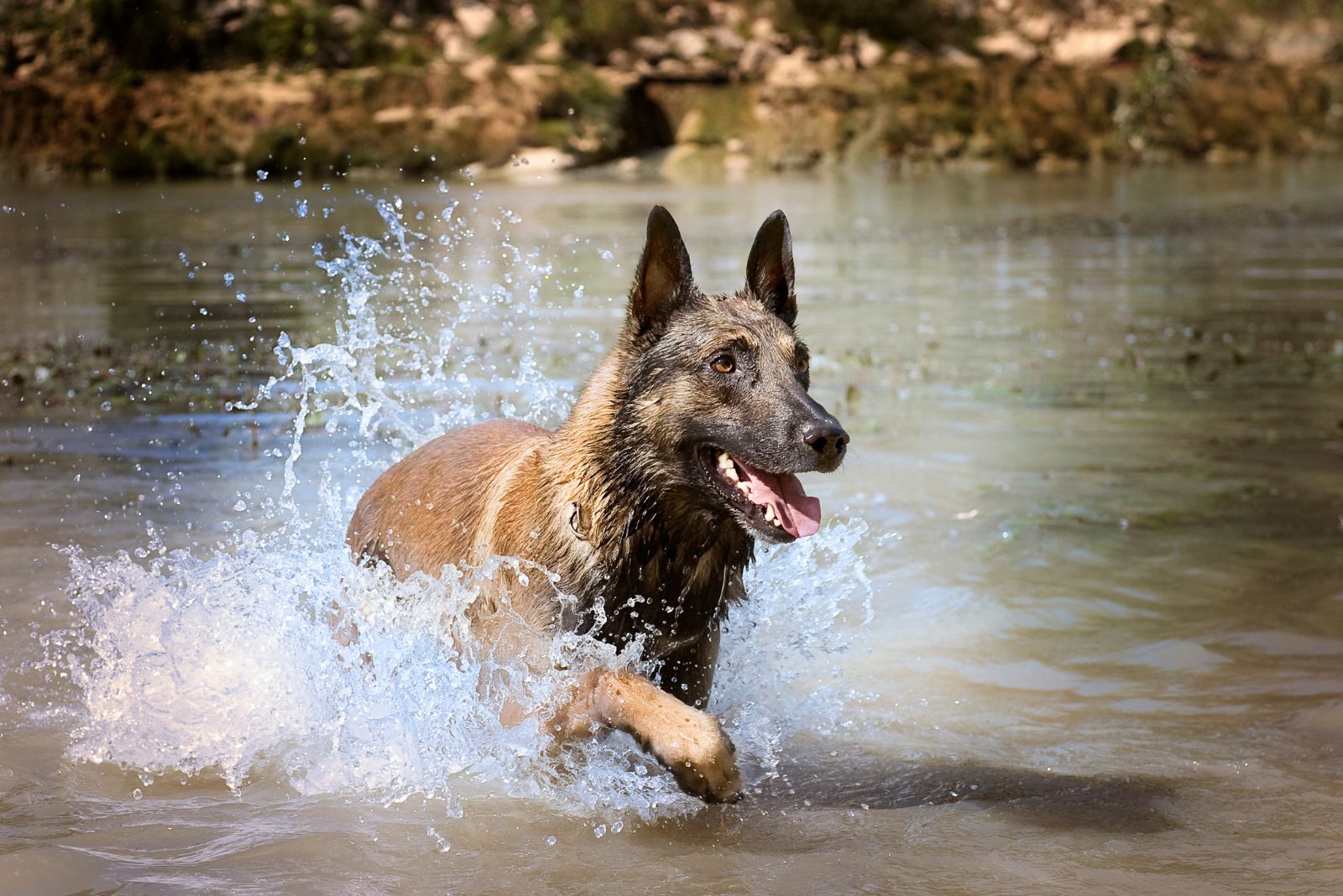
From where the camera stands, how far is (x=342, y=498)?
8625 millimetres

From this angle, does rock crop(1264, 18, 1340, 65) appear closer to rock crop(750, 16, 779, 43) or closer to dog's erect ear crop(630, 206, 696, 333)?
rock crop(750, 16, 779, 43)

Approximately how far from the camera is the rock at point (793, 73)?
50844 millimetres

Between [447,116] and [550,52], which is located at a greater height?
[550,52]

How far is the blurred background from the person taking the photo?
482 cm

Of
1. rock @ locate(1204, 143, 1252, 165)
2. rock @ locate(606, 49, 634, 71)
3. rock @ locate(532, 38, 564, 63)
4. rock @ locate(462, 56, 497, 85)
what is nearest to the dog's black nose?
rock @ locate(462, 56, 497, 85)

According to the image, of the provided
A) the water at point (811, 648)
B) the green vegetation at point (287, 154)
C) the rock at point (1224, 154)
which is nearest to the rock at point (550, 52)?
the green vegetation at point (287, 154)

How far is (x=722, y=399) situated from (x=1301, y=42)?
198 ft

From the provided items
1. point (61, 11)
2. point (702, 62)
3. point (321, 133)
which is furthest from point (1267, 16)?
point (61, 11)

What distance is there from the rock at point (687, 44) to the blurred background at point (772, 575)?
28.6 metres

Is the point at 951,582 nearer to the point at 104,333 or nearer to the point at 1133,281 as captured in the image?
the point at 104,333

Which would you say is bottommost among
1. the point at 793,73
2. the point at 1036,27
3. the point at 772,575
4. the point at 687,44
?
the point at 772,575

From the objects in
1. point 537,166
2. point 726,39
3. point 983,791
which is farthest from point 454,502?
point 726,39

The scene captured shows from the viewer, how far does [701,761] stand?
4652 mm

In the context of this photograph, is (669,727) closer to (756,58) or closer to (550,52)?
(550,52)
